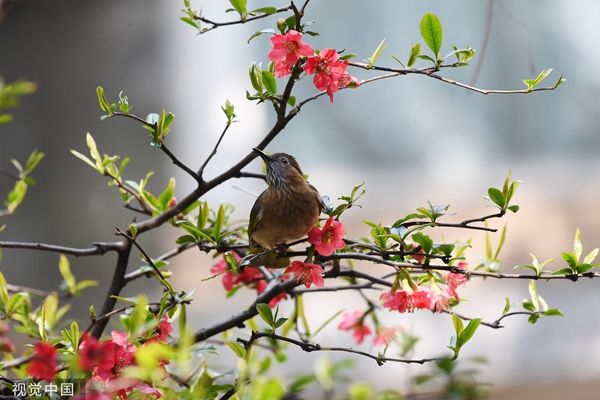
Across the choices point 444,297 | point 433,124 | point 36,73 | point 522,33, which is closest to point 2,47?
point 36,73

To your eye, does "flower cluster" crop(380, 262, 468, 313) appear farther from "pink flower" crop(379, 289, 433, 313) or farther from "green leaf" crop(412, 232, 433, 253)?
"green leaf" crop(412, 232, 433, 253)

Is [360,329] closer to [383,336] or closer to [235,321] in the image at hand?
[383,336]

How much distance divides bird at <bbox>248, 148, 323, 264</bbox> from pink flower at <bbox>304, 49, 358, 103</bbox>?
191mm

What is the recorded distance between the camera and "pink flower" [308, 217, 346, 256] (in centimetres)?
122

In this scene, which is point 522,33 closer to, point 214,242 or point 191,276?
point 191,276

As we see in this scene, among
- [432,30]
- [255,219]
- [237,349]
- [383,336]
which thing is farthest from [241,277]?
[432,30]

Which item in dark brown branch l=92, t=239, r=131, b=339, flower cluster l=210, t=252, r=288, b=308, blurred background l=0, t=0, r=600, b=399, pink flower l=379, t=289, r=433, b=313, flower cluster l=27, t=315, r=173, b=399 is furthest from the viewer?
blurred background l=0, t=0, r=600, b=399

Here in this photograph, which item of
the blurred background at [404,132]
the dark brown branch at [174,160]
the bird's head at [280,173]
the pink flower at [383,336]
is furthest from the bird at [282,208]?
the blurred background at [404,132]

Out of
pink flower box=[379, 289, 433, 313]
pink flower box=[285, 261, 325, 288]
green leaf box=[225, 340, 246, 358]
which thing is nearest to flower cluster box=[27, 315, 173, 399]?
green leaf box=[225, 340, 246, 358]

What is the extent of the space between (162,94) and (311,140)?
0.64 m

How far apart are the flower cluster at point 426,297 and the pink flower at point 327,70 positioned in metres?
0.32

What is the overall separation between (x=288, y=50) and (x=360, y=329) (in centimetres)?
64

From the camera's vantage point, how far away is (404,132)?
3184mm

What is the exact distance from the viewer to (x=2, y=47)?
3.33 m
